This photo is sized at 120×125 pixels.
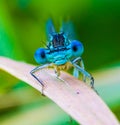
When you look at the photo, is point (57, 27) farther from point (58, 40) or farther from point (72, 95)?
point (72, 95)

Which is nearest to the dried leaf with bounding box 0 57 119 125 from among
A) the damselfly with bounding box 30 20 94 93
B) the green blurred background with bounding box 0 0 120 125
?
the damselfly with bounding box 30 20 94 93

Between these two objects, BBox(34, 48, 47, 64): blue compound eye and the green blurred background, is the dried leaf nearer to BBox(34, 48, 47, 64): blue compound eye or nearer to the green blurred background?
BBox(34, 48, 47, 64): blue compound eye

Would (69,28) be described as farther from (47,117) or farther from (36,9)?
(36,9)

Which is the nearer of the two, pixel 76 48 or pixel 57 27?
pixel 76 48

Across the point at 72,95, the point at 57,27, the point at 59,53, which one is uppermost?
the point at 57,27

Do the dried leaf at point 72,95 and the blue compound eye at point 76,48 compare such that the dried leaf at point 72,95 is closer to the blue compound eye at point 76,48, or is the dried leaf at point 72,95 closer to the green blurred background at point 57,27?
the blue compound eye at point 76,48

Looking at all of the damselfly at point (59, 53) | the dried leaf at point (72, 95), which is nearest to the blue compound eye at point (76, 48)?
the damselfly at point (59, 53)

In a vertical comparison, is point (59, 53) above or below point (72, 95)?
above

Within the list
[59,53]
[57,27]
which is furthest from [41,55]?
[57,27]
